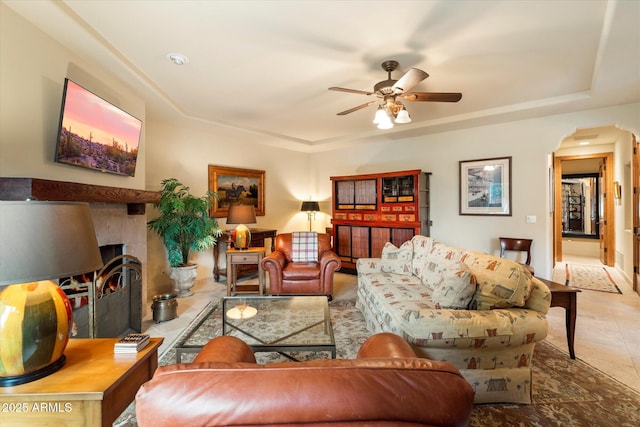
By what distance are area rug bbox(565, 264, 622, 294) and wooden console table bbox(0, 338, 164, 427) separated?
5875 mm

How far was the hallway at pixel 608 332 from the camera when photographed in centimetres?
232

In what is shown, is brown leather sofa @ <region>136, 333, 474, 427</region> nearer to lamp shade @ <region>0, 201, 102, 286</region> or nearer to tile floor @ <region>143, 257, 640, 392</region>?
lamp shade @ <region>0, 201, 102, 286</region>

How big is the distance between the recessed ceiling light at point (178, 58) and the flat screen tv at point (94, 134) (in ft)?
2.29

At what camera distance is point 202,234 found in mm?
4035

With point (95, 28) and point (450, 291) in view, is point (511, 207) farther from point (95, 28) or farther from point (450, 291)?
point (95, 28)

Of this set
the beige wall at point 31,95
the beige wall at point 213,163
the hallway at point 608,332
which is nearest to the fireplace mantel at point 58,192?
the beige wall at point 31,95

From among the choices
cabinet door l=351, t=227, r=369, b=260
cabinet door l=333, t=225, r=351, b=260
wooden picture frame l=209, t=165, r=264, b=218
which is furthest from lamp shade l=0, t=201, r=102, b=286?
cabinet door l=333, t=225, r=351, b=260

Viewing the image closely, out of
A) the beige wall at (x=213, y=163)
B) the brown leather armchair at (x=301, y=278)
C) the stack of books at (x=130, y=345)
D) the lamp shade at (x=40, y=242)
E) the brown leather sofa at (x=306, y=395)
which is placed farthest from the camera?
the beige wall at (x=213, y=163)

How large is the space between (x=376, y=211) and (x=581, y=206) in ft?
22.0

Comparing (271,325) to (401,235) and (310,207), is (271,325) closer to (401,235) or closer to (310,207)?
(401,235)

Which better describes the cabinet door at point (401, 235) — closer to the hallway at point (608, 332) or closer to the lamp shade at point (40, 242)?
→ the hallway at point (608, 332)

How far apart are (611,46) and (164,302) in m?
4.77

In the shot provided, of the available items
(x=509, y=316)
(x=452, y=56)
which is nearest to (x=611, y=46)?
(x=452, y=56)

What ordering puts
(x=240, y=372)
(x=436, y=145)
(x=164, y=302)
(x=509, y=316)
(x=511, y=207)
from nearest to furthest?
(x=240, y=372) < (x=509, y=316) < (x=164, y=302) < (x=511, y=207) < (x=436, y=145)
